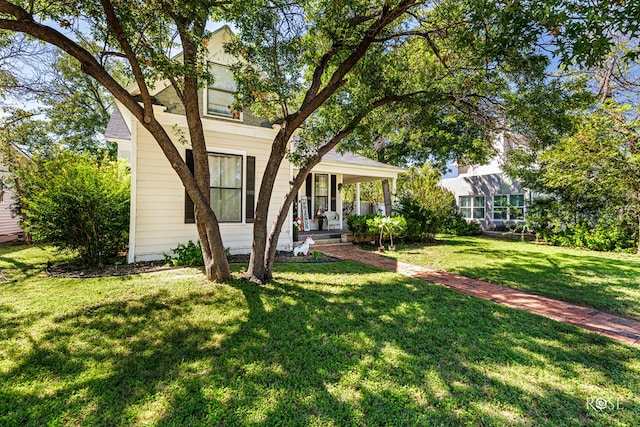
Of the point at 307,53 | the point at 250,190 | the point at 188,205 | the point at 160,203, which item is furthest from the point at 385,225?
the point at 160,203

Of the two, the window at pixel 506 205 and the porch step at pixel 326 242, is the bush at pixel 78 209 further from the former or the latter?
the window at pixel 506 205

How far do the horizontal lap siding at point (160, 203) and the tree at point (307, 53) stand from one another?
6.67 feet

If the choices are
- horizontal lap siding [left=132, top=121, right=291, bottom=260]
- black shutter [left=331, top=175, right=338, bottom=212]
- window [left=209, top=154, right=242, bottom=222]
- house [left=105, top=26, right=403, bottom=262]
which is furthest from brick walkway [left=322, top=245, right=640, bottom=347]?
black shutter [left=331, top=175, right=338, bottom=212]

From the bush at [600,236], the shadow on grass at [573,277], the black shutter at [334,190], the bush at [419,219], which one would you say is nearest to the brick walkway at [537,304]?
the shadow on grass at [573,277]

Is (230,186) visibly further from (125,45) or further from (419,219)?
(419,219)

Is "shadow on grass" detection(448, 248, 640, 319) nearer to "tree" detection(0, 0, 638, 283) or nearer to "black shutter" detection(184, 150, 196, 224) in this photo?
"tree" detection(0, 0, 638, 283)

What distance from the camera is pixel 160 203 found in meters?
7.09

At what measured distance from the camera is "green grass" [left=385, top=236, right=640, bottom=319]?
5.13 m

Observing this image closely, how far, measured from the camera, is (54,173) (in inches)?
257

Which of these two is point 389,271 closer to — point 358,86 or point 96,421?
point 358,86

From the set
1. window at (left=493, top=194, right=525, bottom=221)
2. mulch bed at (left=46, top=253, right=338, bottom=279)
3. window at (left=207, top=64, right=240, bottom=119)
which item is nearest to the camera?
mulch bed at (left=46, top=253, right=338, bottom=279)

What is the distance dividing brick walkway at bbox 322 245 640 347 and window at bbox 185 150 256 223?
385cm

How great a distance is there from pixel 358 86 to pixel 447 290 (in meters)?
4.77

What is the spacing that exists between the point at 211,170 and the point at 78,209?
293 centimetres
